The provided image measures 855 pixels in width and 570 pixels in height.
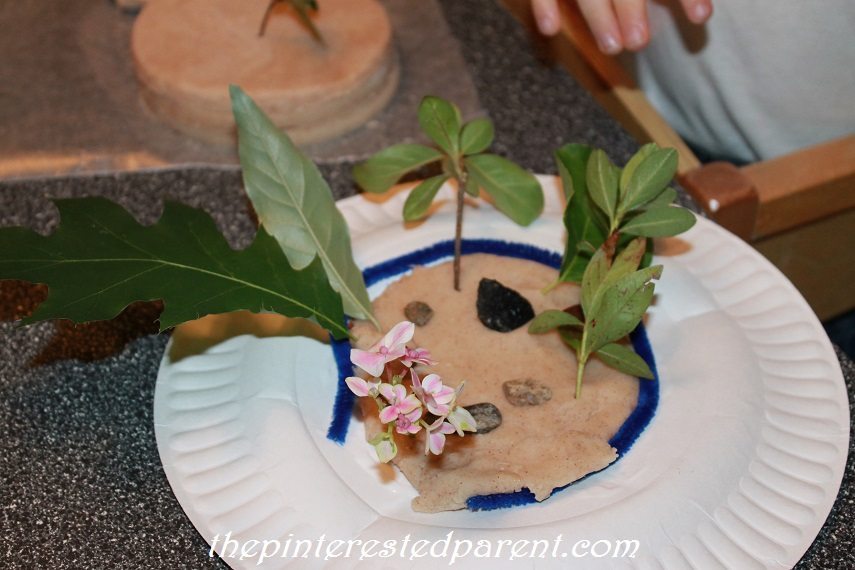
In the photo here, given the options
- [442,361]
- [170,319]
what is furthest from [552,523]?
[170,319]

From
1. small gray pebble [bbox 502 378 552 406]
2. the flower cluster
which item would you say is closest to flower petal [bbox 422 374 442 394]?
the flower cluster

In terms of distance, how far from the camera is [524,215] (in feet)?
2.59

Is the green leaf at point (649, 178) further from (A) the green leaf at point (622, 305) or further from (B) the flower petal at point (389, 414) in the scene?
(B) the flower petal at point (389, 414)

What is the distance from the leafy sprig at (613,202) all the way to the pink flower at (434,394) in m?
0.19

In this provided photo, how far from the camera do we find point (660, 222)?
2.18ft

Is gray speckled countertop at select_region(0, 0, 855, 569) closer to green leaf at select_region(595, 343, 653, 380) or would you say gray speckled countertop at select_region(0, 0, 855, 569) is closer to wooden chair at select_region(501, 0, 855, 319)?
wooden chair at select_region(501, 0, 855, 319)

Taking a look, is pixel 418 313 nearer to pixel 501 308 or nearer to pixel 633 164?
pixel 501 308

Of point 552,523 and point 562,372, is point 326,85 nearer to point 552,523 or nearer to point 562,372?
point 562,372

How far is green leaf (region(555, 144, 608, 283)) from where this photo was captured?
2.33ft

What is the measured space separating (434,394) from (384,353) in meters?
0.04

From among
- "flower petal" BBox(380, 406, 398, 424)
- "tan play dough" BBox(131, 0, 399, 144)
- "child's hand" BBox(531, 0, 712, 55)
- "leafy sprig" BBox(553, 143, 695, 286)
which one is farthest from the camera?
"tan play dough" BBox(131, 0, 399, 144)

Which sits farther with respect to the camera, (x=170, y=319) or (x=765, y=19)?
(x=765, y=19)

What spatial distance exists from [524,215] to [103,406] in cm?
38

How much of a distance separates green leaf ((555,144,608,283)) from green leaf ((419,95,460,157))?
85mm
